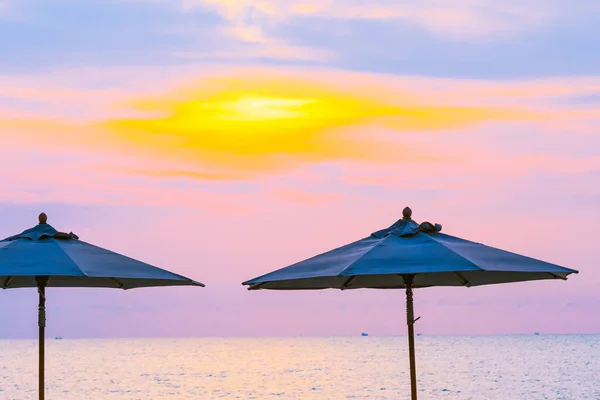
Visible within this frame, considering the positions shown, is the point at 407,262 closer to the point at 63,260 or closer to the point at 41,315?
the point at 63,260

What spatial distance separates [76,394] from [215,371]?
24.6 metres

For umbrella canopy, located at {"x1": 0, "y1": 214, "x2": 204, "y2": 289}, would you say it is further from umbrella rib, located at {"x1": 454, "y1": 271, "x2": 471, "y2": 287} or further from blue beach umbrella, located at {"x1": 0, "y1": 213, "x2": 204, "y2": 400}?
umbrella rib, located at {"x1": 454, "y1": 271, "x2": 471, "y2": 287}

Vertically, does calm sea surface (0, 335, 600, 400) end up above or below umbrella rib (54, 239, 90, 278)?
below

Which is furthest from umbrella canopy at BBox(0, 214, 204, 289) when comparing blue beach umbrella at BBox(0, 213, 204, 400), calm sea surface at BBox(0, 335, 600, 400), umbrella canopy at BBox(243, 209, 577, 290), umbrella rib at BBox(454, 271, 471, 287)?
calm sea surface at BBox(0, 335, 600, 400)

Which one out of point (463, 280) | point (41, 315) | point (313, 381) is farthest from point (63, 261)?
point (313, 381)

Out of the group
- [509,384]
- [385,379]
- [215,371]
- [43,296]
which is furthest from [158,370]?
[43,296]

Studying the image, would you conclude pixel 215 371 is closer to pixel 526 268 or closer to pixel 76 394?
pixel 76 394

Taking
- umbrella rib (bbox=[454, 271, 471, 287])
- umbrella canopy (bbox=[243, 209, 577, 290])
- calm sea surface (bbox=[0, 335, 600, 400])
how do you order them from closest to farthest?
1. umbrella canopy (bbox=[243, 209, 577, 290])
2. umbrella rib (bbox=[454, 271, 471, 287])
3. calm sea surface (bbox=[0, 335, 600, 400])

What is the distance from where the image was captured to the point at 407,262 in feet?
27.2

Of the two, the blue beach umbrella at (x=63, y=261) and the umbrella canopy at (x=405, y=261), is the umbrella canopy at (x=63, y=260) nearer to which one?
the blue beach umbrella at (x=63, y=261)

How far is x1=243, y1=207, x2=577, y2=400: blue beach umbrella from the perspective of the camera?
8.20 meters

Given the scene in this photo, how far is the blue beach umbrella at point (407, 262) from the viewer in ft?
26.9

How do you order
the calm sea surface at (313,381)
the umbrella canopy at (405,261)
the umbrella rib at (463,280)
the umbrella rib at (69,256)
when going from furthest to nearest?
the calm sea surface at (313,381) < the umbrella rib at (463,280) < the umbrella rib at (69,256) < the umbrella canopy at (405,261)

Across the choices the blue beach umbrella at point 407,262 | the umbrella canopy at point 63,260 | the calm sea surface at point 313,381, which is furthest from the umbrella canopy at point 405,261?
the calm sea surface at point 313,381
